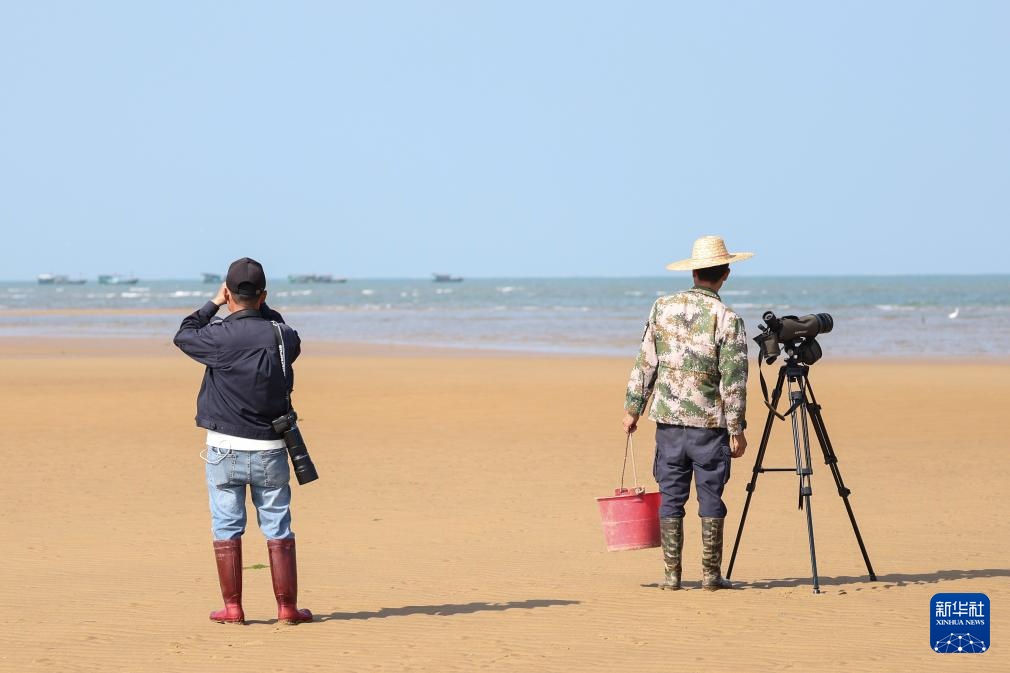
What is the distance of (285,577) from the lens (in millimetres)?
5902

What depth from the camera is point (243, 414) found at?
Result: 5777 mm

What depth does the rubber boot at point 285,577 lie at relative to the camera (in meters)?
5.87

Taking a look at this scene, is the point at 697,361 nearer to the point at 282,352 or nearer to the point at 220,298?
the point at 282,352

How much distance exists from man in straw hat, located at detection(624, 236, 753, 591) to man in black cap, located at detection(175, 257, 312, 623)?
1.81 meters

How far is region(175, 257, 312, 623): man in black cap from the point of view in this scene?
18.9 feet

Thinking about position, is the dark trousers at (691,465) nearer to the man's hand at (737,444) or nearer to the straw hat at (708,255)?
the man's hand at (737,444)

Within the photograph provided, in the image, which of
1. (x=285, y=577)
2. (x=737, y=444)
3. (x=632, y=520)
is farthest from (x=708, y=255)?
(x=285, y=577)

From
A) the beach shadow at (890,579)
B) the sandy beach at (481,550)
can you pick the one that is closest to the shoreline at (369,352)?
the sandy beach at (481,550)

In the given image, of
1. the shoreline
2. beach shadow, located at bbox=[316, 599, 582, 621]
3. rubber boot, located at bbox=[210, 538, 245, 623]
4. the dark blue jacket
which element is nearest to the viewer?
the dark blue jacket

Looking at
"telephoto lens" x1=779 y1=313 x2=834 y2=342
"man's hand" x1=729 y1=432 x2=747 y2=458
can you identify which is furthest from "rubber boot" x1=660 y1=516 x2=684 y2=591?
"telephoto lens" x1=779 y1=313 x2=834 y2=342

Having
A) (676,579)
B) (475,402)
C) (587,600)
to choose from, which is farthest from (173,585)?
(475,402)

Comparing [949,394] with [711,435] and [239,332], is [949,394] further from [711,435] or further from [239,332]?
[239,332]

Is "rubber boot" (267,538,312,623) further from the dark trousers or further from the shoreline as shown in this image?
the shoreline

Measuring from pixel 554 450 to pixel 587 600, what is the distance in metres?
6.57
